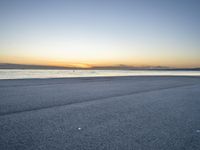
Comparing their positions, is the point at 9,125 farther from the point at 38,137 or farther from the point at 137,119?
the point at 137,119

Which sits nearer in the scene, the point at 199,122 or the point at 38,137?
the point at 38,137

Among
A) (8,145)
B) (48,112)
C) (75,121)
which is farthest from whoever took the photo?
(48,112)

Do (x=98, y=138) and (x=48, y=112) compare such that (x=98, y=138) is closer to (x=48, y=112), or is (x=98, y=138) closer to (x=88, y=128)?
(x=88, y=128)

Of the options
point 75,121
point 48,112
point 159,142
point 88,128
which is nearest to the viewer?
point 159,142

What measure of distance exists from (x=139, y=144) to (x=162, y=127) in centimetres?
112

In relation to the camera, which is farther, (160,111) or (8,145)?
(160,111)

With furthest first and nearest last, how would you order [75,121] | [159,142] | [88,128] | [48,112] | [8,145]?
1. [48,112]
2. [75,121]
3. [88,128]
4. [159,142]
5. [8,145]

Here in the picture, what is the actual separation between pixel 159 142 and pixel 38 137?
226cm

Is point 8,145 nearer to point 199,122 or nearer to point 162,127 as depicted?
point 162,127

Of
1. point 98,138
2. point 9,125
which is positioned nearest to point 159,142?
point 98,138

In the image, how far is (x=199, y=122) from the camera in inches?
166

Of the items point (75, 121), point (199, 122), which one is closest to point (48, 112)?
point (75, 121)

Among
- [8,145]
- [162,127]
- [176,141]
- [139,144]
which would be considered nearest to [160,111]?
[162,127]

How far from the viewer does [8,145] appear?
110 inches
